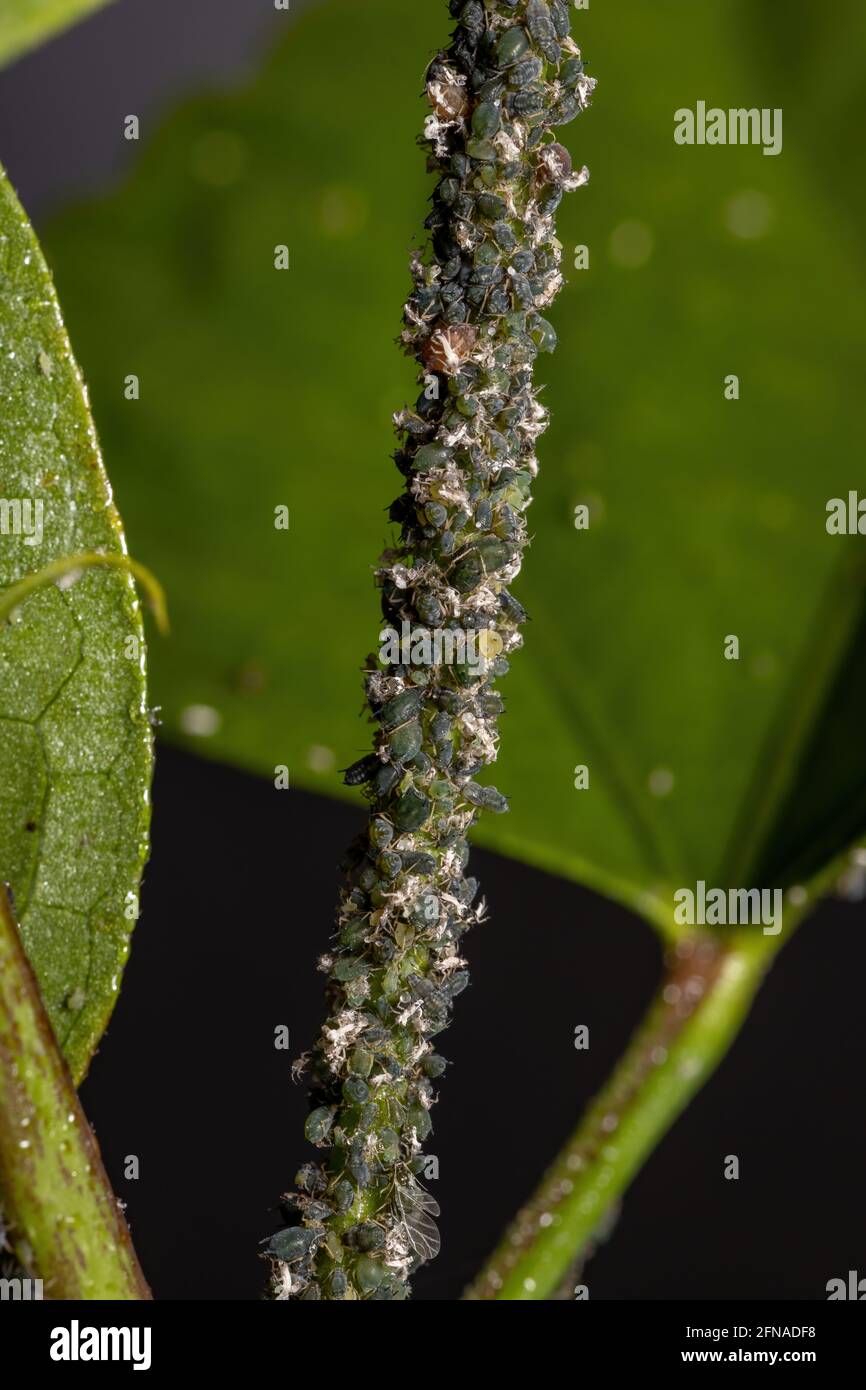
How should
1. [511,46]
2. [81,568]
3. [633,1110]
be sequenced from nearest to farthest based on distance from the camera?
[511,46]
[81,568]
[633,1110]

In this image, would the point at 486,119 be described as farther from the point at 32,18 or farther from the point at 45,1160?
the point at 45,1160

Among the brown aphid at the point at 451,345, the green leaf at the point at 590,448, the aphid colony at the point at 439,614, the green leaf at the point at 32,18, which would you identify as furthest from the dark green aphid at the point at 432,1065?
the green leaf at the point at 590,448

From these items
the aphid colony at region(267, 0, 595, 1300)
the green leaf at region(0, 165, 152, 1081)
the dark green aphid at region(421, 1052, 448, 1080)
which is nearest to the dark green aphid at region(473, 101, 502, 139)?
the aphid colony at region(267, 0, 595, 1300)

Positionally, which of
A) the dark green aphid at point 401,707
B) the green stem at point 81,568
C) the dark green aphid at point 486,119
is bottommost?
the dark green aphid at point 401,707

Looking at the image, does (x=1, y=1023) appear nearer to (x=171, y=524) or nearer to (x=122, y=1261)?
(x=122, y=1261)

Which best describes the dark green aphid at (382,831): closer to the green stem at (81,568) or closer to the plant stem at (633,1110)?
the green stem at (81,568)

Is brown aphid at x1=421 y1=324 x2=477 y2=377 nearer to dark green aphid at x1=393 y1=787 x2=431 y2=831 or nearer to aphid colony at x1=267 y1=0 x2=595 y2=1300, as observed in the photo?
aphid colony at x1=267 y1=0 x2=595 y2=1300

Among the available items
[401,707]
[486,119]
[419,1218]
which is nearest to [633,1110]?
[419,1218]
